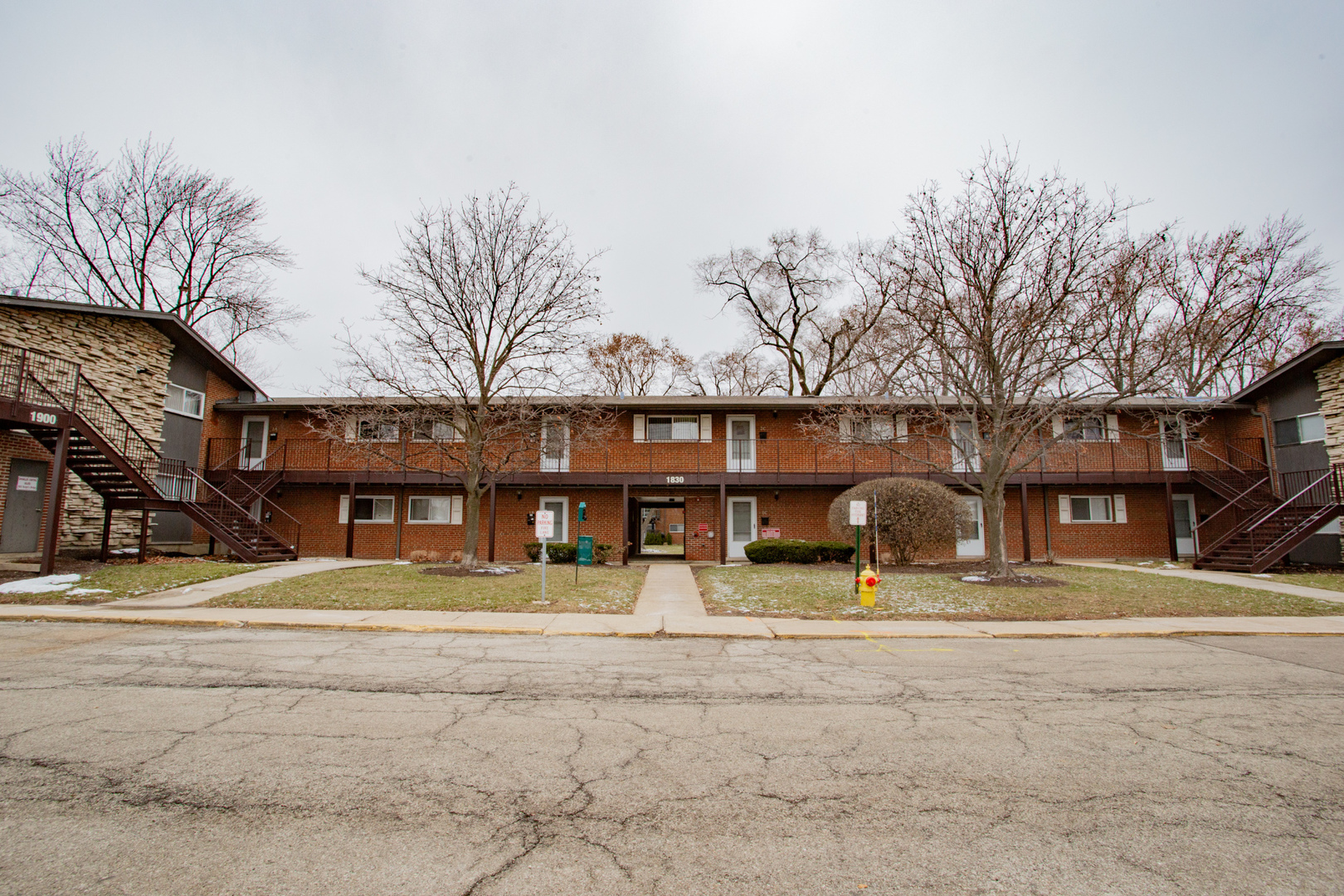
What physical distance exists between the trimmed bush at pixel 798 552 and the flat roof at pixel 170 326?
59.3 ft

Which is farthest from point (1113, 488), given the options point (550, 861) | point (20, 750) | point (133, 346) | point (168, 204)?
point (168, 204)

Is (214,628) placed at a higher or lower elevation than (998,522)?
lower

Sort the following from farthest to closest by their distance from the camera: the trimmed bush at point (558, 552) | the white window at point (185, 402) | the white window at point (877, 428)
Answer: the white window at point (185, 402)
the white window at point (877, 428)
the trimmed bush at point (558, 552)

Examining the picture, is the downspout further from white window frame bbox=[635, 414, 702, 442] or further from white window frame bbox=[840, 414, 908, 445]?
white window frame bbox=[635, 414, 702, 442]

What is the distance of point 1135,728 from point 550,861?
476 centimetres

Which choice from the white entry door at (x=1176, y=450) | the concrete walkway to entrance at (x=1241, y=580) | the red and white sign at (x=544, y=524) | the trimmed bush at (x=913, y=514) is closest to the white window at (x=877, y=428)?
the trimmed bush at (x=913, y=514)

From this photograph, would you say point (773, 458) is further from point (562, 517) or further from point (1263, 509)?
point (1263, 509)

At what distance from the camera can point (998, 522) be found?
15.7 m

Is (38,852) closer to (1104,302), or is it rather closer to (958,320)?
(958,320)

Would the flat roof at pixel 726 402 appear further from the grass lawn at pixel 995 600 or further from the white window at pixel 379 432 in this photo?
the grass lawn at pixel 995 600

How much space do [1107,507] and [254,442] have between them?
96.5 ft

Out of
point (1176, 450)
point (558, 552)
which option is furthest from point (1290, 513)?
point (558, 552)

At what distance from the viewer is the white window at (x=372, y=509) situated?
2288cm

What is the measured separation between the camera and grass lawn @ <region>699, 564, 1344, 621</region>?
1177 centimetres
